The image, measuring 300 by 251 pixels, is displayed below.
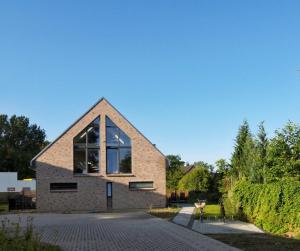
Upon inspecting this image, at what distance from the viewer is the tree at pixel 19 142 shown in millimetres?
82625

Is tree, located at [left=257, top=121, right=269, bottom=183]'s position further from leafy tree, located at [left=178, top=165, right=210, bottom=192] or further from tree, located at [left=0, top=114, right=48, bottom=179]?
tree, located at [left=0, top=114, right=48, bottom=179]

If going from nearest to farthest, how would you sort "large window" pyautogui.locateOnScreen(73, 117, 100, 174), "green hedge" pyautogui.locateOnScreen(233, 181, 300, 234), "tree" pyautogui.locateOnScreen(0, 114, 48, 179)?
"green hedge" pyautogui.locateOnScreen(233, 181, 300, 234) < "large window" pyautogui.locateOnScreen(73, 117, 100, 174) < "tree" pyautogui.locateOnScreen(0, 114, 48, 179)

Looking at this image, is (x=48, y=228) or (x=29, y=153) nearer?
(x=48, y=228)

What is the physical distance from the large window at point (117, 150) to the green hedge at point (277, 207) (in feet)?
56.0

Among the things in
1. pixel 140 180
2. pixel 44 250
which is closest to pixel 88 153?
pixel 140 180

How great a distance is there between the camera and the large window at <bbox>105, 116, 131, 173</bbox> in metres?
39.3

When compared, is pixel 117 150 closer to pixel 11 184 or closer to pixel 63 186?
pixel 63 186

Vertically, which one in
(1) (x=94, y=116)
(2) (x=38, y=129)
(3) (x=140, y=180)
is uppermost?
(2) (x=38, y=129)

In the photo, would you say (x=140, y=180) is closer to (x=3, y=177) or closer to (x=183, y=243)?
(x=3, y=177)

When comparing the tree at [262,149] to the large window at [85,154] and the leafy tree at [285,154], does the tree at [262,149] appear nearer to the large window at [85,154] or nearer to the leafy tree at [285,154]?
the leafy tree at [285,154]

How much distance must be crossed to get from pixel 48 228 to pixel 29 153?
2612 inches

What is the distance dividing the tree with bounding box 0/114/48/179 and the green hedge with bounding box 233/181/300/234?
2548 inches

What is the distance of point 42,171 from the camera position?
38.4 metres

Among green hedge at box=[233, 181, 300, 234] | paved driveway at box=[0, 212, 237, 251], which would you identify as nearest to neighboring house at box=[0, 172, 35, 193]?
paved driveway at box=[0, 212, 237, 251]
